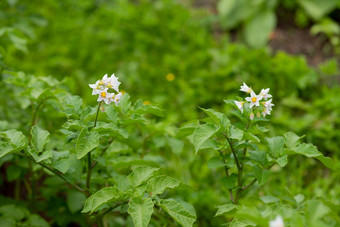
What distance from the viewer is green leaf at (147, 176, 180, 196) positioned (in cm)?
126

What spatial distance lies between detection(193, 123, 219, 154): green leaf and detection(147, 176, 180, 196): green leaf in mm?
147

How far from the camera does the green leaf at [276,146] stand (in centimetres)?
140

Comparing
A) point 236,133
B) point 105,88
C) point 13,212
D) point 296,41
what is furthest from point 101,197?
point 296,41

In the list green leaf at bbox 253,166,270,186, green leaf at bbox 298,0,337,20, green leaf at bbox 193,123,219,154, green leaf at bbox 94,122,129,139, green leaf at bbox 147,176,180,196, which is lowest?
green leaf at bbox 253,166,270,186

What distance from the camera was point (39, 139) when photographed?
4.46 ft

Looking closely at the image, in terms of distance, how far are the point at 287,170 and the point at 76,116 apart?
68.0 inches

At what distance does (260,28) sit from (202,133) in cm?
262

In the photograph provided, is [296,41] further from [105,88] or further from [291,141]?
[105,88]

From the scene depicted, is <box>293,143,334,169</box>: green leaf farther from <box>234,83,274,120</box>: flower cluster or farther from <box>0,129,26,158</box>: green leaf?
<box>0,129,26,158</box>: green leaf

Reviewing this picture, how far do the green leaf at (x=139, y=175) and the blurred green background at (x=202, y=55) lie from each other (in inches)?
44.4

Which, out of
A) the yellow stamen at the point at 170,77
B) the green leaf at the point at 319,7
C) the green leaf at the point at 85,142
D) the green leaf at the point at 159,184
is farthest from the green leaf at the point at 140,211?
the green leaf at the point at 319,7

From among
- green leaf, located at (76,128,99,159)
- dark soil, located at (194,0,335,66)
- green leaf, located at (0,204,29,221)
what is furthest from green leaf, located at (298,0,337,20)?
green leaf, located at (0,204,29,221)

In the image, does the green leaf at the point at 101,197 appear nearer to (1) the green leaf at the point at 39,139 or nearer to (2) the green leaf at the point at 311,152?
(1) the green leaf at the point at 39,139

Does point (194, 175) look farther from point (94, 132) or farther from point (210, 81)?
point (94, 132)
